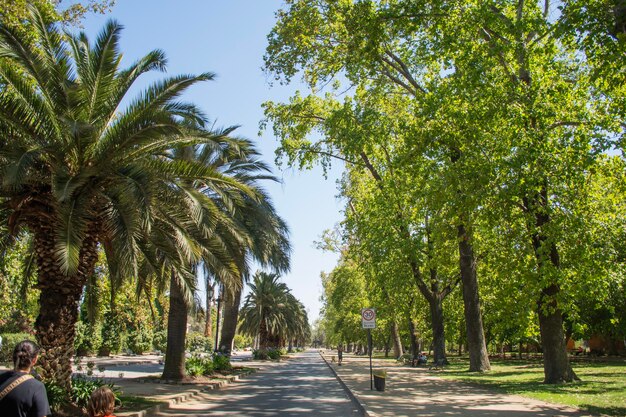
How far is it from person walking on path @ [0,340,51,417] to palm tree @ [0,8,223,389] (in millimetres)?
5678

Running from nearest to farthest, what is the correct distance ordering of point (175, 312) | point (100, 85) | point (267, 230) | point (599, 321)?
1. point (100, 85)
2. point (175, 312)
3. point (267, 230)
4. point (599, 321)

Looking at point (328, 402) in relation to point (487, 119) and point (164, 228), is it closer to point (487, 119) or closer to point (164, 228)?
point (164, 228)

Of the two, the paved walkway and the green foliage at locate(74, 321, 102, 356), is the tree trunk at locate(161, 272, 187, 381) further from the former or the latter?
the green foliage at locate(74, 321, 102, 356)

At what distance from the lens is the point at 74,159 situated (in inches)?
420

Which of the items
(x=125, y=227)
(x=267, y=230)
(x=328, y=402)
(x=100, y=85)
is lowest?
(x=328, y=402)

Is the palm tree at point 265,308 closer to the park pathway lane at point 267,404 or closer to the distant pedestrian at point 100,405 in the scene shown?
the park pathway lane at point 267,404

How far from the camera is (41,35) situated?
1050 cm

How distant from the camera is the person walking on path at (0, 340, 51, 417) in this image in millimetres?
3781

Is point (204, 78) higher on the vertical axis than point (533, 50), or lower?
lower

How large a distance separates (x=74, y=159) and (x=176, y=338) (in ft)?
34.4

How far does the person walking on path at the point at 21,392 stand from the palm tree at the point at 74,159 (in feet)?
18.6

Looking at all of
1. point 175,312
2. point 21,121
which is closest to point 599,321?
point 175,312

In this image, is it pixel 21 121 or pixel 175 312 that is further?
pixel 175 312

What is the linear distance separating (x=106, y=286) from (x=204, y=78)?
45.9ft
